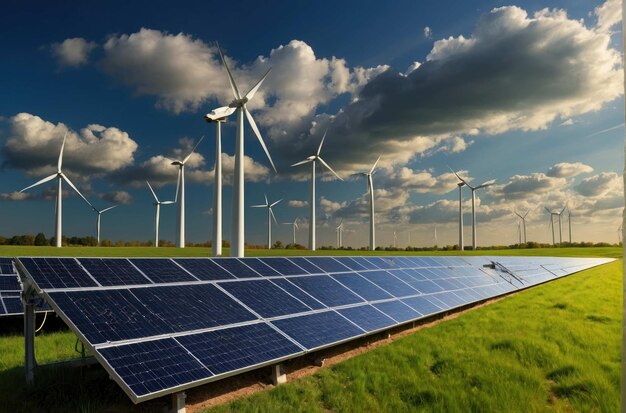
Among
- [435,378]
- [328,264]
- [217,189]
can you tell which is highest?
[217,189]

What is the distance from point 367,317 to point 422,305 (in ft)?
13.9

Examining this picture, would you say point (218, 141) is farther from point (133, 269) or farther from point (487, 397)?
point (487, 397)

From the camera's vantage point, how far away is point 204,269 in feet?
43.6

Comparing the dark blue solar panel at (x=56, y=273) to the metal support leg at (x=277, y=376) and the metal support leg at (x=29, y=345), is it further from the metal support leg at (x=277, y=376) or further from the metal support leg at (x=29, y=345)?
the metal support leg at (x=277, y=376)

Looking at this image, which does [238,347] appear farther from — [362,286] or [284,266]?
[362,286]

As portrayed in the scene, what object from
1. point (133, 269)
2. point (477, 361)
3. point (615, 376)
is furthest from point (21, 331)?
point (615, 376)

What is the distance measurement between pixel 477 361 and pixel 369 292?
5.46 m

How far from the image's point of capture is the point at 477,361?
11711 mm

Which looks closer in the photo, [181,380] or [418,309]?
[181,380]

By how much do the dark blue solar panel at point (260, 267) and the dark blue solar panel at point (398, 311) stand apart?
3706mm

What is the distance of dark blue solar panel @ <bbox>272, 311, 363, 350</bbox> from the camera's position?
36.2 feet

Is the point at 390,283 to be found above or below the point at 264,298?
below

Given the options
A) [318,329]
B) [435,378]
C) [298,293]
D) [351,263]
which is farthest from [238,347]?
[351,263]

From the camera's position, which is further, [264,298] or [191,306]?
[264,298]
